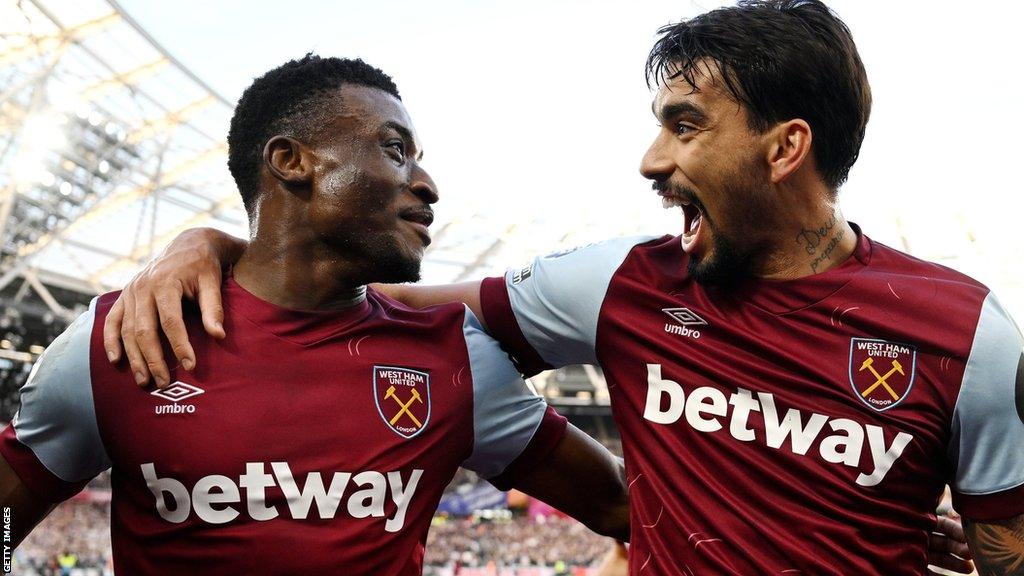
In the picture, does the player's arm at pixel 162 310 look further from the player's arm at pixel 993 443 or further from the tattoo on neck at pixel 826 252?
the player's arm at pixel 993 443

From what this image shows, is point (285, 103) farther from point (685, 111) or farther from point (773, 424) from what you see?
point (773, 424)

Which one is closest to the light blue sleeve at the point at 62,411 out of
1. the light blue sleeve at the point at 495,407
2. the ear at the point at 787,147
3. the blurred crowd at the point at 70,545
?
the light blue sleeve at the point at 495,407

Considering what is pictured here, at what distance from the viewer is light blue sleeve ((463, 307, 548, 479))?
2494 millimetres

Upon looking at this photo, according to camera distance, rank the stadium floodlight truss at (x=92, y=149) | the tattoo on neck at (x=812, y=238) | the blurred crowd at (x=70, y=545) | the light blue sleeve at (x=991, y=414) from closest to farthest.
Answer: the light blue sleeve at (x=991, y=414), the tattoo on neck at (x=812, y=238), the blurred crowd at (x=70, y=545), the stadium floodlight truss at (x=92, y=149)

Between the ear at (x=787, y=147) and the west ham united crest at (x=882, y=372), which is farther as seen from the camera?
the ear at (x=787, y=147)

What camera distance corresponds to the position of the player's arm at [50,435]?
2.18 meters

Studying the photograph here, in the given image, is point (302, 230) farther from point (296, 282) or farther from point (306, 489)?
point (306, 489)

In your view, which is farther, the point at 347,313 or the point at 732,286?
the point at 347,313

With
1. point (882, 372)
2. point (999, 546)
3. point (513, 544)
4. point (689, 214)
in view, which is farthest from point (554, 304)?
point (513, 544)

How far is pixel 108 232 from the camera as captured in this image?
2778 centimetres

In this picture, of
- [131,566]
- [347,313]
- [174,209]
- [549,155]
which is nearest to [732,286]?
[347,313]

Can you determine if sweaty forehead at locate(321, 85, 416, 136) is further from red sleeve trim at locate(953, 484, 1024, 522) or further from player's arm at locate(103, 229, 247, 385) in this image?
red sleeve trim at locate(953, 484, 1024, 522)

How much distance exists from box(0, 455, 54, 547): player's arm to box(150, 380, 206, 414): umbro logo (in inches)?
16.6

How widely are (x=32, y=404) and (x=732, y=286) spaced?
1835 millimetres
